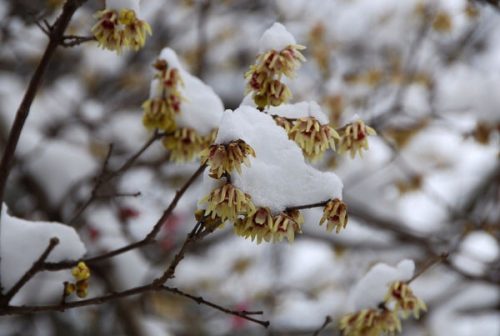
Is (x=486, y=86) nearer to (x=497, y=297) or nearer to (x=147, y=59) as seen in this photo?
(x=497, y=297)

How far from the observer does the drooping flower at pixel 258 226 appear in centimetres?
125

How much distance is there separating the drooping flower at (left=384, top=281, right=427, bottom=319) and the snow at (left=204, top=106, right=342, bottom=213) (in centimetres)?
46

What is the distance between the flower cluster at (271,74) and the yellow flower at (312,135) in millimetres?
103

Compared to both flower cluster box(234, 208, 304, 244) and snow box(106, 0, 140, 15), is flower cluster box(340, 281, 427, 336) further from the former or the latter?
snow box(106, 0, 140, 15)

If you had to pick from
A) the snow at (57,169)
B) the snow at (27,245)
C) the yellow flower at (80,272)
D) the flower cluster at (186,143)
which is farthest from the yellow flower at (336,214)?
the snow at (57,169)

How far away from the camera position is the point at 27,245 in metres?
1.73

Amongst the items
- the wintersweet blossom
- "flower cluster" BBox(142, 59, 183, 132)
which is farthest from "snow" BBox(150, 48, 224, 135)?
→ the wintersweet blossom

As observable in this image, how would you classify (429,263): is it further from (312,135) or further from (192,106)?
(192,106)

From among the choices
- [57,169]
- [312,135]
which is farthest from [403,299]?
[57,169]

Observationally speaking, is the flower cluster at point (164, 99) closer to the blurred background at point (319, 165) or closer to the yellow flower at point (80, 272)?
the yellow flower at point (80, 272)

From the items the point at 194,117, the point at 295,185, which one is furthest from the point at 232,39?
the point at 295,185

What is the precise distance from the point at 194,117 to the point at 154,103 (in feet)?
0.43

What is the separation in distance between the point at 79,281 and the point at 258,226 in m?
0.60

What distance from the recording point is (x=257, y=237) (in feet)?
4.17
